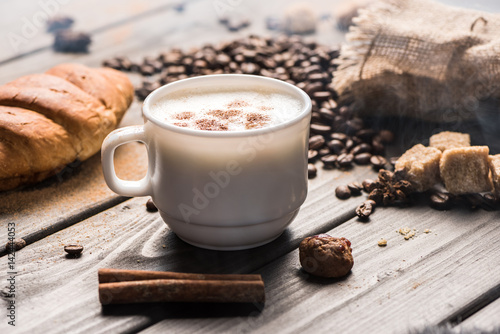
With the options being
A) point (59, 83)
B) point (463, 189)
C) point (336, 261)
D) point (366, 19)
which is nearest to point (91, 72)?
point (59, 83)

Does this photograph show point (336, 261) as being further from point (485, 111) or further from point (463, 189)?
point (485, 111)

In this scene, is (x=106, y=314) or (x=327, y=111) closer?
(x=106, y=314)

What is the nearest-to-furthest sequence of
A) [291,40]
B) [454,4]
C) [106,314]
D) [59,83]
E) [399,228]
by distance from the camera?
[106,314], [399,228], [59,83], [454,4], [291,40]

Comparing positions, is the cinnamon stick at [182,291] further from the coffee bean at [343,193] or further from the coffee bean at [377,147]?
the coffee bean at [377,147]

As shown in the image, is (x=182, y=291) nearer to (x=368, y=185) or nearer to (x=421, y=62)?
(x=368, y=185)

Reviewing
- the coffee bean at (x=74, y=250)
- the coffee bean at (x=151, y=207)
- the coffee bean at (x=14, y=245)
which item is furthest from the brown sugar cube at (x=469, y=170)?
the coffee bean at (x=14, y=245)
